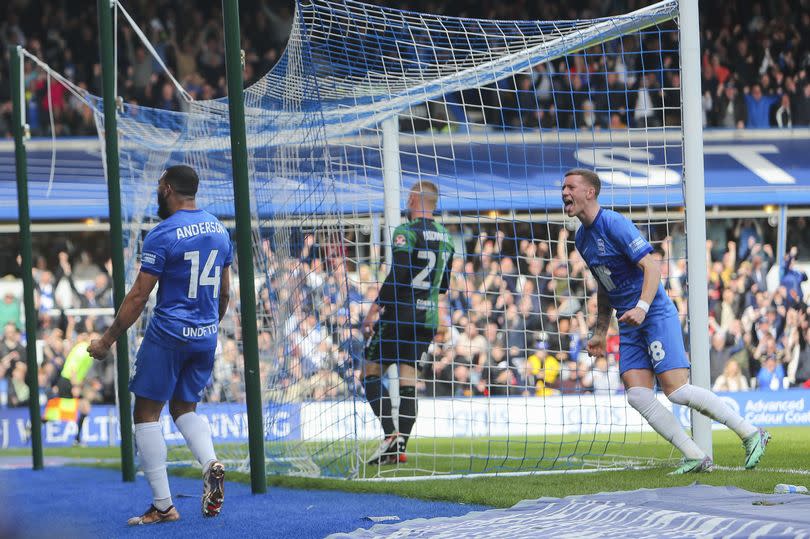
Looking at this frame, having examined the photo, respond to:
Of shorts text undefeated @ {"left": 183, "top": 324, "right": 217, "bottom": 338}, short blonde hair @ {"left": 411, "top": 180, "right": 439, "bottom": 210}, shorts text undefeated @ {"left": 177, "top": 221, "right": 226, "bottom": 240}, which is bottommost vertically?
shorts text undefeated @ {"left": 183, "top": 324, "right": 217, "bottom": 338}

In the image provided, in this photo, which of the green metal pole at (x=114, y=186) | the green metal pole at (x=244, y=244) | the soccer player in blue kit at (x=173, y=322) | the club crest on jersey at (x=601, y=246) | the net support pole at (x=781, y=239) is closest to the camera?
the soccer player in blue kit at (x=173, y=322)

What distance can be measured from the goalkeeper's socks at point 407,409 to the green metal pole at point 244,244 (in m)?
1.96

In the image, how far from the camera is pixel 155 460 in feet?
17.3

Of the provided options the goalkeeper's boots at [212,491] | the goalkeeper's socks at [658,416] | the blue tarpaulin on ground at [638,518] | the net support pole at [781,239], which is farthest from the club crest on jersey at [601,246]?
the net support pole at [781,239]

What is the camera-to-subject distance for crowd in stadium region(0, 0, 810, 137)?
61.5 feet

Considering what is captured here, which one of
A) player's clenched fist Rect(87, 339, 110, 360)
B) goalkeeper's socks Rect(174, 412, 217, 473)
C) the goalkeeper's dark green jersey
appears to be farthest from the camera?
the goalkeeper's dark green jersey

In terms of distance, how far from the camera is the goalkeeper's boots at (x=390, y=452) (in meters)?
7.49

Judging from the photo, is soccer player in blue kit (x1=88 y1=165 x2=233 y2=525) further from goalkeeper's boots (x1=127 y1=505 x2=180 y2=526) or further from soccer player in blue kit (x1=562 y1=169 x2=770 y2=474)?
soccer player in blue kit (x1=562 y1=169 x2=770 y2=474)

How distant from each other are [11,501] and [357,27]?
5.96 m

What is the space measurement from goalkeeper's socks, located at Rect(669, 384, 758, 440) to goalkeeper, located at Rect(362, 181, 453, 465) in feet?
7.19

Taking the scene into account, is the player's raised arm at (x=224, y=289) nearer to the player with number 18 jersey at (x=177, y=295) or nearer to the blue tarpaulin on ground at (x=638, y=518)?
the player with number 18 jersey at (x=177, y=295)

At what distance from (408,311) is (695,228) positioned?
6.93 feet

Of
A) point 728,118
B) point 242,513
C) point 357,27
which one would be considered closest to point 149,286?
point 242,513

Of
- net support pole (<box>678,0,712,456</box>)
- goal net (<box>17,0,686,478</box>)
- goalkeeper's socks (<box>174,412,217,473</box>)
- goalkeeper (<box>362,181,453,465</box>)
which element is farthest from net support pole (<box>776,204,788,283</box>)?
goalkeeper's socks (<box>174,412,217,473</box>)
